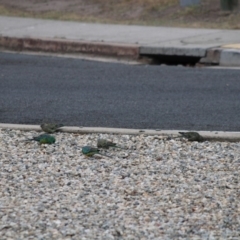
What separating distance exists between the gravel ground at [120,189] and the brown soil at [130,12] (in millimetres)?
7784

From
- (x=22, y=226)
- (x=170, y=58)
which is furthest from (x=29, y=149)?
(x=170, y=58)

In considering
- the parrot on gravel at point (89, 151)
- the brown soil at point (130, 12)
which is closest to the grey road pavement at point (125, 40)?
the brown soil at point (130, 12)

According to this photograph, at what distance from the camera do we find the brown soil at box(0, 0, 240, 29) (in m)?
15.1

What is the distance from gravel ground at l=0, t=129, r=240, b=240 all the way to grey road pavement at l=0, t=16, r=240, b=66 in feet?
16.3

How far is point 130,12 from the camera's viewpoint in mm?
17109

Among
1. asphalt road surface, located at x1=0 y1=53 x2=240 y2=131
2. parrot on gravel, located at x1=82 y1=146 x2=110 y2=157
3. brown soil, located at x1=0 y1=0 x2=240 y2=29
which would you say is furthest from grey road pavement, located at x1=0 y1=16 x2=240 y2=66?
parrot on gravel, located at x1=82 y1=146 x2=110 y2=157

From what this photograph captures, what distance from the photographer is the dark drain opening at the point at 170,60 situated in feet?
39.0

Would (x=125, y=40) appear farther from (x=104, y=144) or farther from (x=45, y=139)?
(x=104, y=144)

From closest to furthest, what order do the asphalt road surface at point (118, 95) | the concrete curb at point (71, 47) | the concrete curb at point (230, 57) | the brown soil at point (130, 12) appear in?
1. the asphalt road surface at point (118, 95)
2. the concrete curb at point (230, 57)
3. the concrete curb at point (71, 47)
4. the brown soil at point (130, 12)

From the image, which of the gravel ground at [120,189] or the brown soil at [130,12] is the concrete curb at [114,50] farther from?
the gravel ground at [120,189]

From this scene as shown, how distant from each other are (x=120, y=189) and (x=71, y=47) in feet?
24.3

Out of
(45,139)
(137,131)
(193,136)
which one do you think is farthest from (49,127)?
(193,136)

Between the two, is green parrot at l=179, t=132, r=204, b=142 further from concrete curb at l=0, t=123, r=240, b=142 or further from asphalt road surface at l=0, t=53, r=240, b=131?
asphalt road surface at l=0, t=53, r=240, b=131

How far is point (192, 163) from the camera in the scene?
20.3 ft
